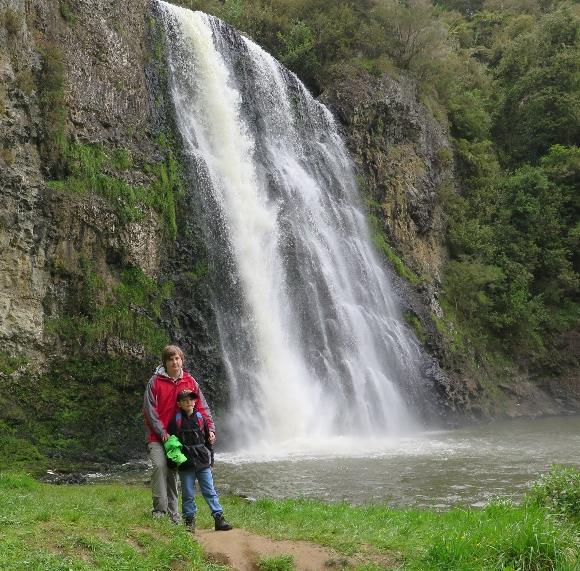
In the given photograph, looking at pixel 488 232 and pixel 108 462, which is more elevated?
pixel 488 232

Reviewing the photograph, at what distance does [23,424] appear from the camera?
14.2 meters

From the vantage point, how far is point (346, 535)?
Result: 22.5ft

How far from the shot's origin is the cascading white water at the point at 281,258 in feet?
61.9

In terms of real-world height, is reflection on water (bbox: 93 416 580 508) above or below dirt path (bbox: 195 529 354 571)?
below

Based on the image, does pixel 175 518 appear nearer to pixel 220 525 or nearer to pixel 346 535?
pixel 220 525

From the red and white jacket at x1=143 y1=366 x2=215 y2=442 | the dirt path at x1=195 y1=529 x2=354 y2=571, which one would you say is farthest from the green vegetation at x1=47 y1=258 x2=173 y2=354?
the dirt path at x1=195 y1=529 x2=354 y2=571

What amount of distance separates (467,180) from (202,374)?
20.3 meters

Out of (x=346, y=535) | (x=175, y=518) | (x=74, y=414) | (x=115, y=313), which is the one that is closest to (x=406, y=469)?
(x=346, y=535)

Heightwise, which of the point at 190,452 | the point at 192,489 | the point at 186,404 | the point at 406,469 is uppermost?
the point at 186,404

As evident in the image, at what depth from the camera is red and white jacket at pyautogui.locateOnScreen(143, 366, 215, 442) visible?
703 centimetres

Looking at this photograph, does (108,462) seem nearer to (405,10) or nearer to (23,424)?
(23,424)

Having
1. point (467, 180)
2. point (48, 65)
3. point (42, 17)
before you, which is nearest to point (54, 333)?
point (48, 65)

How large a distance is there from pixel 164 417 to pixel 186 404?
0.31 meters

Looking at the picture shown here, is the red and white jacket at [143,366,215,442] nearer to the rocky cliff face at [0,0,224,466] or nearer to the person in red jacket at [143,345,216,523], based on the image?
the person in red jacket at [143,345,216,523]
